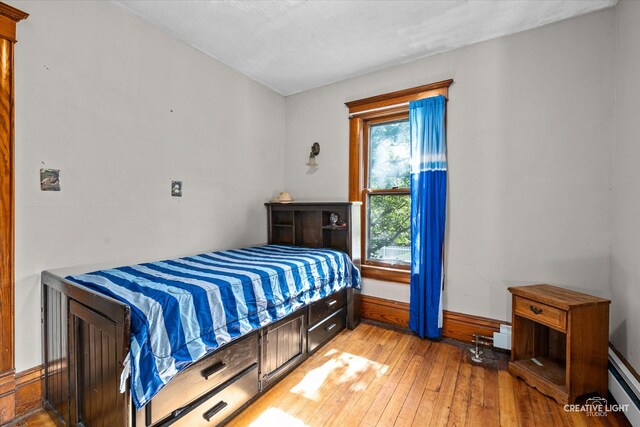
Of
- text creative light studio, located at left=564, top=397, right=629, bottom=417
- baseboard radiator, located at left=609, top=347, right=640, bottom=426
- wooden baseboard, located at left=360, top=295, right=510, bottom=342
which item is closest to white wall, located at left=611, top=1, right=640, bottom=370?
baseboard radiator, located at left=609, top=347, right=640, bottom=426

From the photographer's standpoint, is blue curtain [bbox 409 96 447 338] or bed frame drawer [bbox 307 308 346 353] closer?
bed frame drawer [bbox 307 308 346 353]

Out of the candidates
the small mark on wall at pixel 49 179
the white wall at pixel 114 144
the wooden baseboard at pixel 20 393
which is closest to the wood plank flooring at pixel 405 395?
the wooden baseboard at pixel 20 393

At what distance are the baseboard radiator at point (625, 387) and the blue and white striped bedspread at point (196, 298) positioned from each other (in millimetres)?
1947

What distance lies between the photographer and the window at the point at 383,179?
3066 millimetres

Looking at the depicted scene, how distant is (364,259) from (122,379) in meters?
2.47

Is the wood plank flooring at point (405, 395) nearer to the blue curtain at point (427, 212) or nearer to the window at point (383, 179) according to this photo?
the blue curtain at point (427, 212)

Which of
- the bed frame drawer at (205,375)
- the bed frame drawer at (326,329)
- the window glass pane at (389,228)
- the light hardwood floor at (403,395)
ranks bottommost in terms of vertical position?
the light hardwood floor at (403,395)

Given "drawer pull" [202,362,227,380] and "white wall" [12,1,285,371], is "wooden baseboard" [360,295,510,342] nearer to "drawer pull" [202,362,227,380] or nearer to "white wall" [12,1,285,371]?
"white wall" [12,1,285,371]

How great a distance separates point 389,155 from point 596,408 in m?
2.47

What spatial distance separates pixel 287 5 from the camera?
2156mm

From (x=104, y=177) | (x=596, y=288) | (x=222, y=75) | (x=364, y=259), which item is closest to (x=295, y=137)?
(x=222, y=75)

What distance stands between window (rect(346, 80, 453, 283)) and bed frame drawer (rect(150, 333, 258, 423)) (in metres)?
1.75

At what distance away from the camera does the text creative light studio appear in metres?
1.75

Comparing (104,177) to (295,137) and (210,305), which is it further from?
(295,137)
